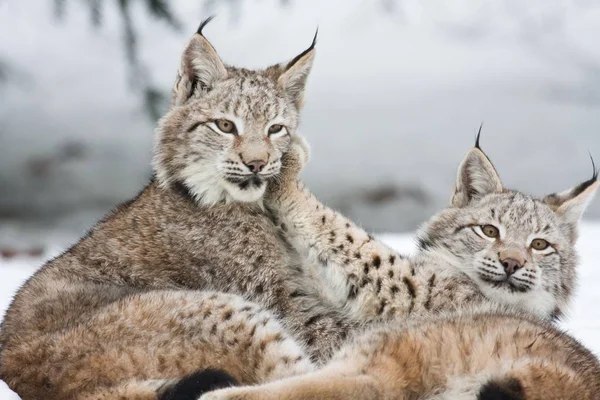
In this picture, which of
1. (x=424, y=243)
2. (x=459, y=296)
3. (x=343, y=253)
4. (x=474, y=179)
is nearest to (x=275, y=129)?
(x=343, y=253)

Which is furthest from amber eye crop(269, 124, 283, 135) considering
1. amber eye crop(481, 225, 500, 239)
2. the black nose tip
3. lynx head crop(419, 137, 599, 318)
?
amber eye crop(481, 225, 500, 239)

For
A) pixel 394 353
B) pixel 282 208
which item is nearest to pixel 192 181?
pixel 282 208

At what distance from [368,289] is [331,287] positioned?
0.63 ft

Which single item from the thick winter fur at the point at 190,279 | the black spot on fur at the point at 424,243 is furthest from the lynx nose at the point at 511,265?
the thick winter fur at the point at 190,279

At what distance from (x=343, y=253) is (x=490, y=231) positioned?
2.59ft

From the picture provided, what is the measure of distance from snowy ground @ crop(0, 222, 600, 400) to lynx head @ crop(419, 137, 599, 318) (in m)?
0.27

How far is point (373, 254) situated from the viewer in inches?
174

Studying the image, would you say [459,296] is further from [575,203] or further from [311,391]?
[311,391]

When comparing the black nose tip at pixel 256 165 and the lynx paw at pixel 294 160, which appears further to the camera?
the lynx paw at pixel 294 160

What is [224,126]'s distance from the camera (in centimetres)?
464

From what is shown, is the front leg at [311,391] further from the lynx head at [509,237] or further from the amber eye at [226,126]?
the amber eye at [226,126]

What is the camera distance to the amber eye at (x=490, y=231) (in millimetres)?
4598

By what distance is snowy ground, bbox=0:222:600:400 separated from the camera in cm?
512

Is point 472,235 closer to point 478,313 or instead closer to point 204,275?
point 478,313
